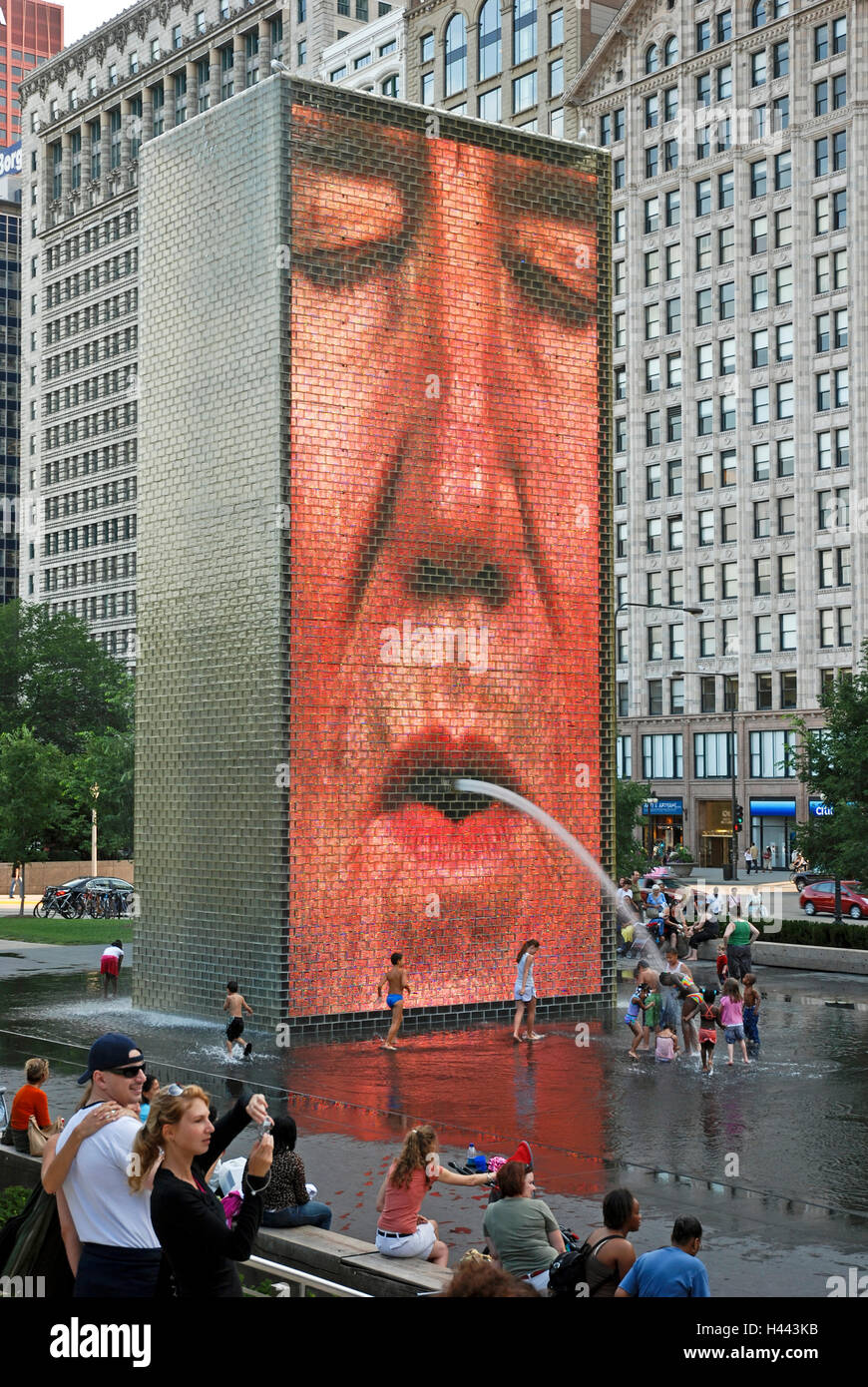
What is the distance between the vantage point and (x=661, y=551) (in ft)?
299

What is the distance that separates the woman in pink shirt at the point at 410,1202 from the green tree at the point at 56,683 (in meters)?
82.7

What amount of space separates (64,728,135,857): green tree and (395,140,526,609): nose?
40653 millimetres

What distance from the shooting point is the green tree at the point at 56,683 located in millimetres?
95438

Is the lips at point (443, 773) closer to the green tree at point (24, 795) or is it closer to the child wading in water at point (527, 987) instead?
the child wading in water at point (527, 987)

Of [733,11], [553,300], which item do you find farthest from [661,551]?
[553,300]

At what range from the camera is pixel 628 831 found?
184 ft

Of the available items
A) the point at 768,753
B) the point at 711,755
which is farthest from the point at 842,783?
the point at 711,755

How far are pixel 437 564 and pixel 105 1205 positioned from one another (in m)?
22.3

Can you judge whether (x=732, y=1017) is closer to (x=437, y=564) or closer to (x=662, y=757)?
(x=437, y=564)

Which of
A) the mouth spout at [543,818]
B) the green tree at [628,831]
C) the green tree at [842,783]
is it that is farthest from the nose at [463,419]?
the green tree at [628,831]

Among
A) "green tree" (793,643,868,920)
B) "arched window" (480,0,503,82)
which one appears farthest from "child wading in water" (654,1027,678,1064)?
"arched window" (480,0,503,82)
